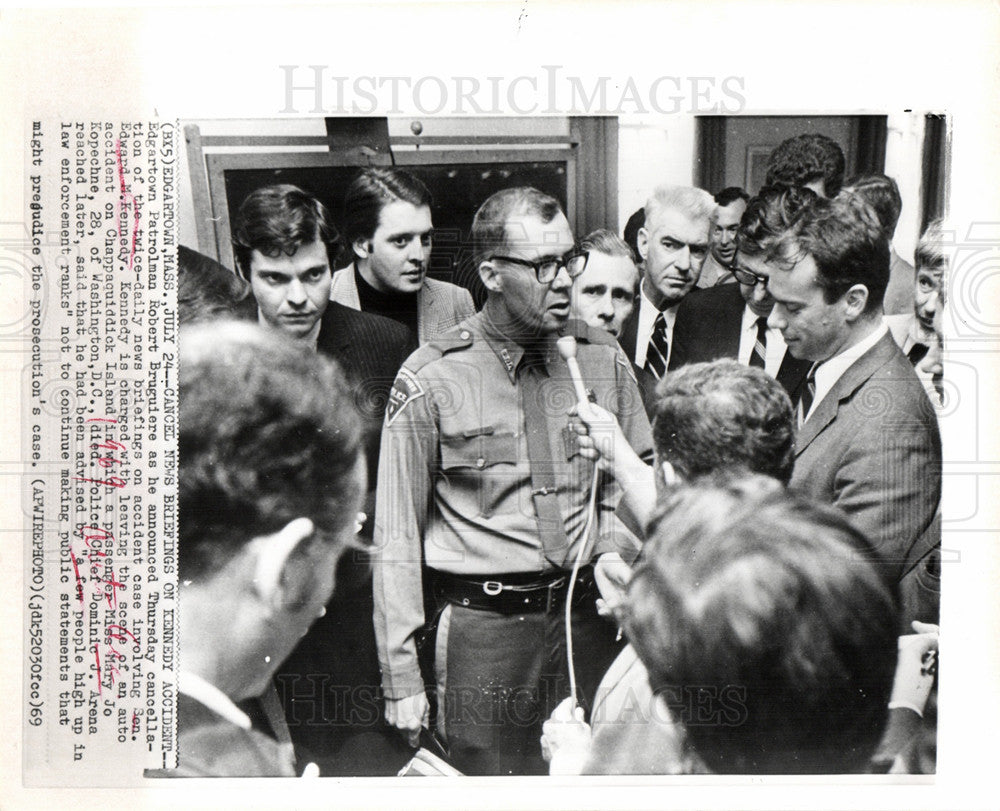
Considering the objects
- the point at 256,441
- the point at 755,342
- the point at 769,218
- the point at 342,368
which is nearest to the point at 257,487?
the point at 256,441

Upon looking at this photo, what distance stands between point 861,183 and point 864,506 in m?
0.81

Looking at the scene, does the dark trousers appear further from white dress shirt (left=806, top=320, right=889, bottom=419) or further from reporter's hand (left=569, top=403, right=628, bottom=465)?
white dress shirt (left=806, top=320, right=889, bottom=419)

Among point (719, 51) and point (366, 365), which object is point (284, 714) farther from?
point (719, 51)

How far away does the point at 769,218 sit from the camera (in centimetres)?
296

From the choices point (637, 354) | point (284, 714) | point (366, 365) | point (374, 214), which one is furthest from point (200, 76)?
point (284, 714)

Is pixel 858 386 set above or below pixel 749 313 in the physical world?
below

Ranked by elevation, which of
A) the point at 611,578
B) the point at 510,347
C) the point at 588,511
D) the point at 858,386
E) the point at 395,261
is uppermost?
the point at 395,261

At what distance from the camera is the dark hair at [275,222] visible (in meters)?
2.93

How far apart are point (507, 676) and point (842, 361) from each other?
1163 millimetres

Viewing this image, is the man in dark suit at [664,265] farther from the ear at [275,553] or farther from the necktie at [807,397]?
the ear at [275,553]

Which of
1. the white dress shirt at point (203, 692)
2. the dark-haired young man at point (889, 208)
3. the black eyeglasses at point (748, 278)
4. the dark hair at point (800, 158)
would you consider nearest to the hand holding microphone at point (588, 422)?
the black eyeglasses at point (748, 278)

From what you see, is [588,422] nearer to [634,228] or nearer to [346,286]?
[634,228]

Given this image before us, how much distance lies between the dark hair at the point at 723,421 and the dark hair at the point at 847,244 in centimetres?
31

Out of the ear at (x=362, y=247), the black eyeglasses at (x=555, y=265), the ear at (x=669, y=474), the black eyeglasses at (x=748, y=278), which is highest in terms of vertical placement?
the ear at (x=362, y=247)
